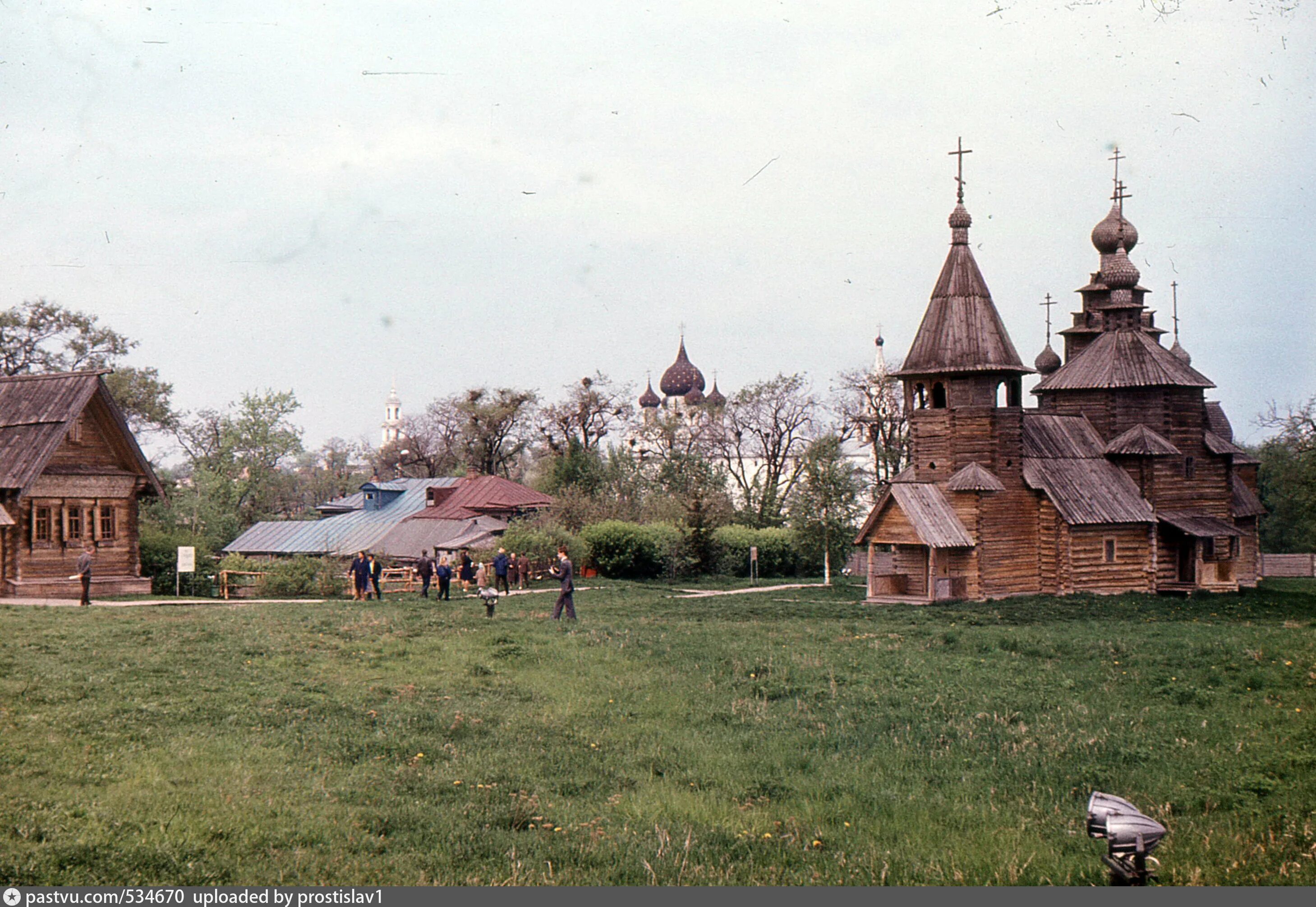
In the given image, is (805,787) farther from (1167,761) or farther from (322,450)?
(322,450)

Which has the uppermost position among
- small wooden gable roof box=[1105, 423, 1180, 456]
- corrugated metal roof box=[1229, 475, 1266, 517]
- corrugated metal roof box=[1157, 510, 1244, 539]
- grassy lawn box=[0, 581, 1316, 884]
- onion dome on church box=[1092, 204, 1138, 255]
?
onion dome on church box=[1092, 204, 1138, 255]

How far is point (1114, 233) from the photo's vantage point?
5138 centimetres

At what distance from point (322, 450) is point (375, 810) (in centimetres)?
12215

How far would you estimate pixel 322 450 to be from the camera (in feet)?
420

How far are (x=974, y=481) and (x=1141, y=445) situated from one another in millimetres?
7619

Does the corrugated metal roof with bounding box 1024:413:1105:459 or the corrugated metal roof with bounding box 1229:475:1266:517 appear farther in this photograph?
the corrugated metal roof with bounding box 1229:475:1266:517

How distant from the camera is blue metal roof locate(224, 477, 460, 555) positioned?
62156 millimetres

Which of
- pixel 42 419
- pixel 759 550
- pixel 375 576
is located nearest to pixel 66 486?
pixel 42 419

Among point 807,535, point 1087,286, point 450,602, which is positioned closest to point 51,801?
point 450,602

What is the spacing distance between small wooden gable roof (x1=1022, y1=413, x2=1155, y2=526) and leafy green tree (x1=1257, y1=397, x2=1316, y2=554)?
20.6ft

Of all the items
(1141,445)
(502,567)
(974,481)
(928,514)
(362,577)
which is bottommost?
(362,577)

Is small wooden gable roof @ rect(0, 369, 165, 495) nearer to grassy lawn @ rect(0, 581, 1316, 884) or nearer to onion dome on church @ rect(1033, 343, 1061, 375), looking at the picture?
grassy lawn @ rect(0, 581, 1316, 884)

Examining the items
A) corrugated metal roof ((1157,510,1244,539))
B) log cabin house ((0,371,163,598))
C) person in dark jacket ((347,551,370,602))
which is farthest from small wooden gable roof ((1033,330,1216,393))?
log cabin house ((0,371,163,598))

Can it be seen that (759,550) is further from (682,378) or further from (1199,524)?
(682,378)
